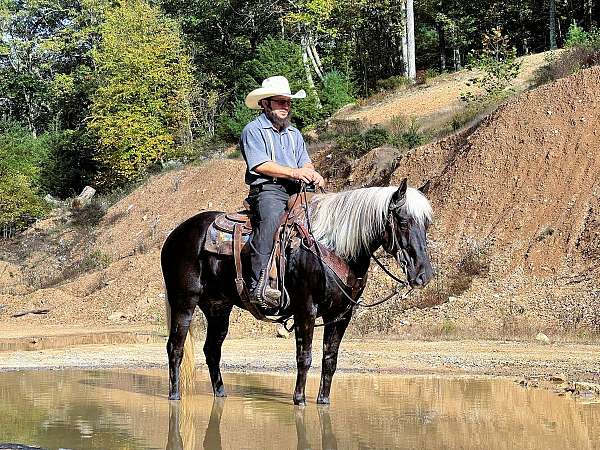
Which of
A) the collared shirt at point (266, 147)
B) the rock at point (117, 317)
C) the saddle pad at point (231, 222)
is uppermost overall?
the collared shirt at point (266, 147)

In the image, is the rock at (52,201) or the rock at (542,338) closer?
the rock at (542,338)

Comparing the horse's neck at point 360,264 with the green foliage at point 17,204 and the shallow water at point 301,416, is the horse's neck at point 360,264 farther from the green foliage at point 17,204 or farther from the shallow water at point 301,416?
the green foliage at point 17,204

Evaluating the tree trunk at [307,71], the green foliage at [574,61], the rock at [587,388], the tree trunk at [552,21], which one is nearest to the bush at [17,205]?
the tree trunk at [307,71]

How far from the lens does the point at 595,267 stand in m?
21.0

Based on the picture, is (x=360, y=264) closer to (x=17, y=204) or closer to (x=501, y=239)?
(x=501, y=239)

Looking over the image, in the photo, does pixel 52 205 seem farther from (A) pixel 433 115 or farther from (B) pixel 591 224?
(B) pixel 591 224

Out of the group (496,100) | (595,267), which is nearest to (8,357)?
(595,267)

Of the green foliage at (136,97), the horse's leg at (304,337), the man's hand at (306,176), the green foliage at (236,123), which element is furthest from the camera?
the green foliage at (136,97)

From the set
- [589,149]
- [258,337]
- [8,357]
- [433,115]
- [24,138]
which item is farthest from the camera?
[24,138]

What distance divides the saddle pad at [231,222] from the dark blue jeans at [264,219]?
0.28m

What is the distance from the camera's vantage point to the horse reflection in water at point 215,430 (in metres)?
8.28

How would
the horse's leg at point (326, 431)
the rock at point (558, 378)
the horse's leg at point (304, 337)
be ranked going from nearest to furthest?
the horse's leg at point (326, 431) → the horse's leg at point (304, 337) → the rock at point (558, 378)

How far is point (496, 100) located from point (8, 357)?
22480 mm

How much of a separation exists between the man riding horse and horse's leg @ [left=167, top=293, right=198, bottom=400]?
1238 mm
